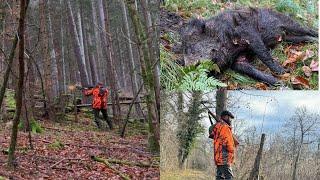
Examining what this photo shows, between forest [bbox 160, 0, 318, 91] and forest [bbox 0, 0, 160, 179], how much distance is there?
37.0 inches

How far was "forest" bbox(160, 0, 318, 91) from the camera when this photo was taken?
3748 mm

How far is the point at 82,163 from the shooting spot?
16.6ft

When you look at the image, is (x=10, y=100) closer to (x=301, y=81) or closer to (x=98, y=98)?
(x=98, y=98)

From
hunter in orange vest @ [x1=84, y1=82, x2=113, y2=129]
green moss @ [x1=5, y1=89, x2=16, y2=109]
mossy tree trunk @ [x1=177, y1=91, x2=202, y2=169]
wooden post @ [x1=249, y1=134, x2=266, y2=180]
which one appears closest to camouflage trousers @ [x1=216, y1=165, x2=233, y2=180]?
wooden post @ [x1=249, y1=134, x2=266, y2=180]

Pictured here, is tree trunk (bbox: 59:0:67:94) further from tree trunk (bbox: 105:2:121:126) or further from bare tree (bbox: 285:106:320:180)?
bare tree (bbox: 285:106:320:180)

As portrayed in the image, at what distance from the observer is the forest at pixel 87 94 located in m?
4.91

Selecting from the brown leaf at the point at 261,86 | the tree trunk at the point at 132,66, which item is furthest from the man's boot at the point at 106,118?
the brown leaf at the point at 261,86

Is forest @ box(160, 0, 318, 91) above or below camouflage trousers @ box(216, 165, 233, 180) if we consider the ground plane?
above

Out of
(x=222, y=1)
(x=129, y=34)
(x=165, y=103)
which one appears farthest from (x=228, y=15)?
(x=129, y=34)

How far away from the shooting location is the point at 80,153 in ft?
16.7

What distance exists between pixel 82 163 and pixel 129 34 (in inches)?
52.2

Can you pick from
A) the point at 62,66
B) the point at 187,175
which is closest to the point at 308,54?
the point at 187,175

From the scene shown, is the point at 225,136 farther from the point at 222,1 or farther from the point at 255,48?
the point at 222,1

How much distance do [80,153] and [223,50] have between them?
202 centimetres
